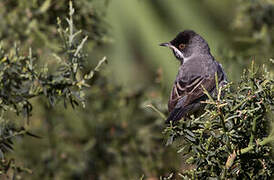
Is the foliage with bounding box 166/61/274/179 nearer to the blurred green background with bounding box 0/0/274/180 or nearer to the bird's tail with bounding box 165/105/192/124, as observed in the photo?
the bird's tail with bounding box 165/105/192/124

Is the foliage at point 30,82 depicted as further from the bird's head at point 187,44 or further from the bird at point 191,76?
the bird's head at point 187,44

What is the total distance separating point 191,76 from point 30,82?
202cm

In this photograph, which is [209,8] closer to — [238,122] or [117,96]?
[117,96]

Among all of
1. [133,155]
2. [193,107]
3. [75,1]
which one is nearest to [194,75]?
[193,107]

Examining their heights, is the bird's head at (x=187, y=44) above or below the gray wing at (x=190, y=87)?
above

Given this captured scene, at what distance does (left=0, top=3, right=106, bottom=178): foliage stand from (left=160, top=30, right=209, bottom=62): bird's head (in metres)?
2.21

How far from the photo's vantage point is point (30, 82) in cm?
293

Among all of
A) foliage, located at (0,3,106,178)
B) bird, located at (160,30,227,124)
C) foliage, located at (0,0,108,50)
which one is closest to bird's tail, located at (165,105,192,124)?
bird, located at (160,30,227,124)

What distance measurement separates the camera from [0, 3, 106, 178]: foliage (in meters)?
2.83

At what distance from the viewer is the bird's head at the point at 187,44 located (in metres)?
5.00

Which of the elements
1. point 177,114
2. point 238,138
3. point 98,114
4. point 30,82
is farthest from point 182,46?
point 238,138

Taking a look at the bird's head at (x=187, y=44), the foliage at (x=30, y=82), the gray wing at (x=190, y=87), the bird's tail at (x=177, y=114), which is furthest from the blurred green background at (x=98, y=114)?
the foliage at (x=30, y=82)

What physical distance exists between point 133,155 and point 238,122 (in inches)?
78.6

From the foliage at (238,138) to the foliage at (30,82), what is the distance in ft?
2.59
